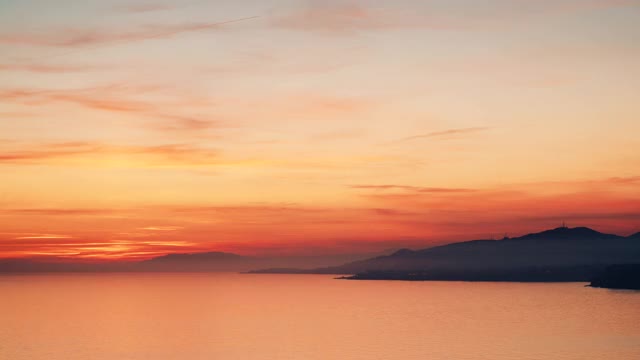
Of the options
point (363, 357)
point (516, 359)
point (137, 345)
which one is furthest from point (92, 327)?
point (516, 359)

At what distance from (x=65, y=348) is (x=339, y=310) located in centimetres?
8448

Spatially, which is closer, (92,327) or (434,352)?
(434,352)

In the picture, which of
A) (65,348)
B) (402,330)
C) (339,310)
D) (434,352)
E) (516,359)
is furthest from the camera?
(339,310)

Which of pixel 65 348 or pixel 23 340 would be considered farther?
pixel 23 340

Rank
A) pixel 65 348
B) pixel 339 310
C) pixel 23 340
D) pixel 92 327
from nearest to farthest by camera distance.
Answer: pixel 65 348 → pixel 23 340 → pixel 92 327 → pixel 339 310

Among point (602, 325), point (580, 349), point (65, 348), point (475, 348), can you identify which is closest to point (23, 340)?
point (65, 348)

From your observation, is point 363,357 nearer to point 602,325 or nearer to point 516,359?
point 516,359

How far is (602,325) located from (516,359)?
45.3 m

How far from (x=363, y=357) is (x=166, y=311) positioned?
97585mm

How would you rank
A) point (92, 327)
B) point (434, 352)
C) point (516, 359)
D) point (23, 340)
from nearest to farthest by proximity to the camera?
point (516, 359)
point (434, 352)
point (23, 340)
point (92, 327)

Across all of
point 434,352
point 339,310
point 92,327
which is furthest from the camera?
point 339,310

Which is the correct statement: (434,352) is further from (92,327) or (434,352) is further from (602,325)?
(92,327)

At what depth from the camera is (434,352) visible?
93.4m

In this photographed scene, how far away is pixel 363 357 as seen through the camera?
297 ft
